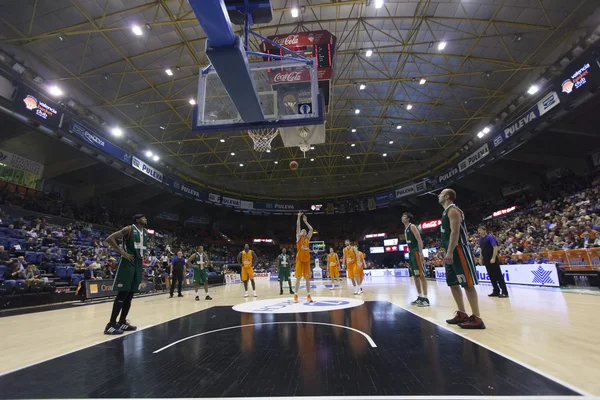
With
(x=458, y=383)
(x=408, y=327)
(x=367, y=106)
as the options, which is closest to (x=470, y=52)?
(x=367, y=106)

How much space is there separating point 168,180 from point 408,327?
73.1 feet

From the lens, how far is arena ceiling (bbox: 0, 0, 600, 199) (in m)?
11.7

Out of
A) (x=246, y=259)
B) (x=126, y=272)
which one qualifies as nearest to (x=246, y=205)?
(x=246, y=259)

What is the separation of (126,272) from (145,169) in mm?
17846

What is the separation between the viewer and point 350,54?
14.2 m

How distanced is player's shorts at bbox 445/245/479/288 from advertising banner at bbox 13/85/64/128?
16.9 metres

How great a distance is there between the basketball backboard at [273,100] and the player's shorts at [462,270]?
336cm

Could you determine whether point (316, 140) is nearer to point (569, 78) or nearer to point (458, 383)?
point (458, 383)

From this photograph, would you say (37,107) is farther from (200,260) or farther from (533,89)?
(533,89)

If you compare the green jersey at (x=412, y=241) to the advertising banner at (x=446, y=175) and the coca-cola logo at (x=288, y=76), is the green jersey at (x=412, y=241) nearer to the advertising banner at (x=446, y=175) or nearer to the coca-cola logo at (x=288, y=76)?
the coca-cola logo at (x=288, y=76)

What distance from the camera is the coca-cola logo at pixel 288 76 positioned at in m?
5.96

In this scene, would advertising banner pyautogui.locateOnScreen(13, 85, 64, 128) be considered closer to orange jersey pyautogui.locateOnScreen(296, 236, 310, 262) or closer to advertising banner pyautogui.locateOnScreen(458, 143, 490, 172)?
orange jersey pyautogui.locateOnScreen(296, 236, 310, 262)

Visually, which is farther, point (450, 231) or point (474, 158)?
point (474, 158)

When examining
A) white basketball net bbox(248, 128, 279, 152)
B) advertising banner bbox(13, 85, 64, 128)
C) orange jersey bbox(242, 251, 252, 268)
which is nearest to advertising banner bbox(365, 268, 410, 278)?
orange jersey bbox(242, 251, 252, 268)
